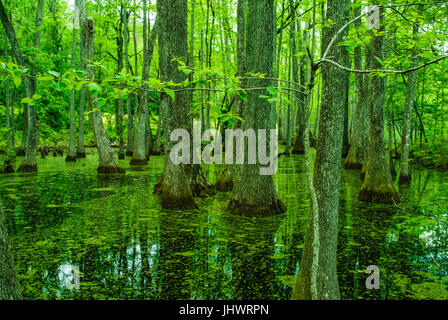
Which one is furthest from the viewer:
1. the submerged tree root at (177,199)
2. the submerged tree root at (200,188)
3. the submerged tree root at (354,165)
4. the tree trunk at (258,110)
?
the submerged tree root at (354,165)

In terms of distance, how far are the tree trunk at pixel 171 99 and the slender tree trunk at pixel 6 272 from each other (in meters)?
4.72

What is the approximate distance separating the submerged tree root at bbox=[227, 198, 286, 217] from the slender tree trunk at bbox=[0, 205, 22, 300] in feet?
14.8

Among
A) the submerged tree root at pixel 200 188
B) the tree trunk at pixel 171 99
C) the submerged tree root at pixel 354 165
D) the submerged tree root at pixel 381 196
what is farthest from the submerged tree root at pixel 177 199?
the submerged tree root at pixel 354 165

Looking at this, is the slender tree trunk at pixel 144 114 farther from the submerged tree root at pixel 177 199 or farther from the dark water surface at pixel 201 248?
the submerged tree root at pixel 177 199

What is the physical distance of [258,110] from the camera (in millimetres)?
6379

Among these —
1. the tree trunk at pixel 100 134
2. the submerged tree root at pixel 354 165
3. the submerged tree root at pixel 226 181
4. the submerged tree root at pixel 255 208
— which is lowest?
the submerged tree root at pixel 255 208

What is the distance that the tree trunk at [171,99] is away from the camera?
22.7 feet

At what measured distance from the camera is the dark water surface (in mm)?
3383

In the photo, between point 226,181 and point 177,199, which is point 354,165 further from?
point 177,199

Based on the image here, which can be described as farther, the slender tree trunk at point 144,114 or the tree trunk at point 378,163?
the slender tree trunk at point 144,114

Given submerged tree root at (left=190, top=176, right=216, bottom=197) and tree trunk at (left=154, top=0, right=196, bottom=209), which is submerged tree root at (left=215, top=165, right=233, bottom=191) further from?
tree trunk at (left=154, top=0, right=196, bottom=209)

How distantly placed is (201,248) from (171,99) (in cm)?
362
